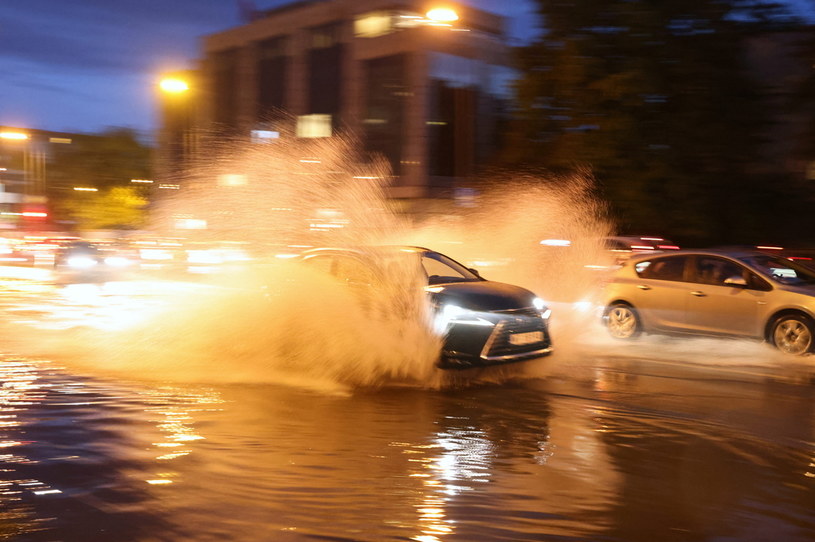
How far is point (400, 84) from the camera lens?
3900 cm

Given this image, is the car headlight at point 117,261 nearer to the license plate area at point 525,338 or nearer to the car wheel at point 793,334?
the license plate area at point 525,338

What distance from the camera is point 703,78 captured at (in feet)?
67.2

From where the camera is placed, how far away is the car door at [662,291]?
1173 cm

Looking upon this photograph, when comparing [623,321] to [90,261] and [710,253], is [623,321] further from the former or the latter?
[90,261]

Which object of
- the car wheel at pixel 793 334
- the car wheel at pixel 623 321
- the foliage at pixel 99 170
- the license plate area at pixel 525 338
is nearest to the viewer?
the license plate area at pixel 525 338

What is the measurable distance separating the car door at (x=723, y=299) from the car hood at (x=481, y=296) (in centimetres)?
337

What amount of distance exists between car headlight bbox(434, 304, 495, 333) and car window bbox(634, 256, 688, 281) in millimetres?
4736

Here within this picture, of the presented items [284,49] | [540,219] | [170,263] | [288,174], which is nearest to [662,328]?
[288,174]

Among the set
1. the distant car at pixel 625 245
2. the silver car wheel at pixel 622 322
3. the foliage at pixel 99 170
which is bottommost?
the silver car wheel at pixel 622 322

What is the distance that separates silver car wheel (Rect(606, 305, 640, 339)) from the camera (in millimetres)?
12344

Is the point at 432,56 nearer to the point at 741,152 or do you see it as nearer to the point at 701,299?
the point at 741,152

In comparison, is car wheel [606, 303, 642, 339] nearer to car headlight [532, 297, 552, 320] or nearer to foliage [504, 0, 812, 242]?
car headlight [532, 297, 552, 320]

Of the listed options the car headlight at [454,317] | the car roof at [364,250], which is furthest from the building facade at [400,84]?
the car headlight at [454,317]

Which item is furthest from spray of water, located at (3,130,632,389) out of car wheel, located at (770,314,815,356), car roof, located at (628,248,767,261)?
car wheel, located at (770,314,815,356)
